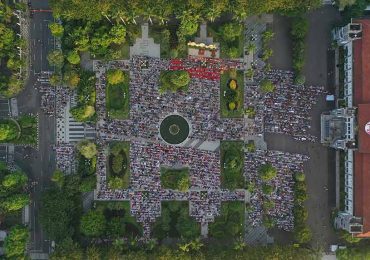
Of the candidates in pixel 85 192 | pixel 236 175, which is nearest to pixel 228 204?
pixel 236 175

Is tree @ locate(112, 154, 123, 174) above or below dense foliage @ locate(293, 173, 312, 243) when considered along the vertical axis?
above

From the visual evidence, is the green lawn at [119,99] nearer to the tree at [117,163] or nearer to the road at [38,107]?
the tree at [117,163]

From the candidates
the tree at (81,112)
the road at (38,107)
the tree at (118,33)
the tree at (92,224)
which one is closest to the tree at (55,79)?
the road at (38,107)

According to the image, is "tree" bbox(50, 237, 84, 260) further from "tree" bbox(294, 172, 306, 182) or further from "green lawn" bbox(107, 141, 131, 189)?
"tree" bbox(294, 172, 306, 182)

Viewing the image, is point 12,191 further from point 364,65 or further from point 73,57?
point 364,65

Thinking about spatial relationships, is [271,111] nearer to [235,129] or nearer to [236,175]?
[235,129]

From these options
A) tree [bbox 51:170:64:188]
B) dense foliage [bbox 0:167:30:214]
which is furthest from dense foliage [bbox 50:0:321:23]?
dense foliage [bbox 0:167:30:214]

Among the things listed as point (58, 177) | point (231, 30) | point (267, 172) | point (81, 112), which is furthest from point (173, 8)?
point (58, 177)
